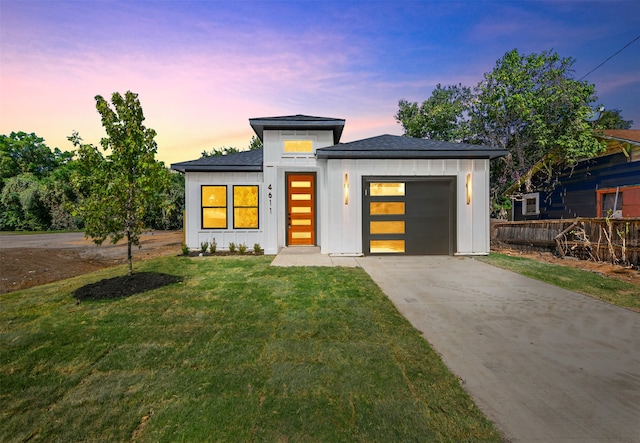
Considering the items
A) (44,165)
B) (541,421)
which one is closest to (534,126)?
(541,421)

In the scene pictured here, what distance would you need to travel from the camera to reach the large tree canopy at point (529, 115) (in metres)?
12.4

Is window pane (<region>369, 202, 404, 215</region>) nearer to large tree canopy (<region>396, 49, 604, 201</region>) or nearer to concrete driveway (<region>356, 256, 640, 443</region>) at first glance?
concrete driveway (<region>356, 256, 640, 443</region>)

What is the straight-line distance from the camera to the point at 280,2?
10.8 meters

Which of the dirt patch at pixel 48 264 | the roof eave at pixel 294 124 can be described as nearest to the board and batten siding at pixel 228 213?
the roof eave at pixel 294 124

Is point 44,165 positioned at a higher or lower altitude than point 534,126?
higher

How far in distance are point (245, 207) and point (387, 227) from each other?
497cm

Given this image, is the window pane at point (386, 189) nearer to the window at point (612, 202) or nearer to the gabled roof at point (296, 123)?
the gabled roof at point (296, 123)

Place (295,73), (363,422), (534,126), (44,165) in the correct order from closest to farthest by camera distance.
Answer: (363,422) < (534,126) < (295,73) < (44,165)

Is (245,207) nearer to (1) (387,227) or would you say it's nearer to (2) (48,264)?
(1) (387,227)

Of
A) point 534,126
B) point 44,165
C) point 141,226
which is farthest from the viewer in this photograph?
point 44,165

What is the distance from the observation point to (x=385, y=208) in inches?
342

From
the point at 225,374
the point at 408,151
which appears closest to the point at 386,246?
the point at 408,151

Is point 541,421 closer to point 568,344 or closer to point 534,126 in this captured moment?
point 568,344

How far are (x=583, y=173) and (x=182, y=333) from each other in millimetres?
17044
